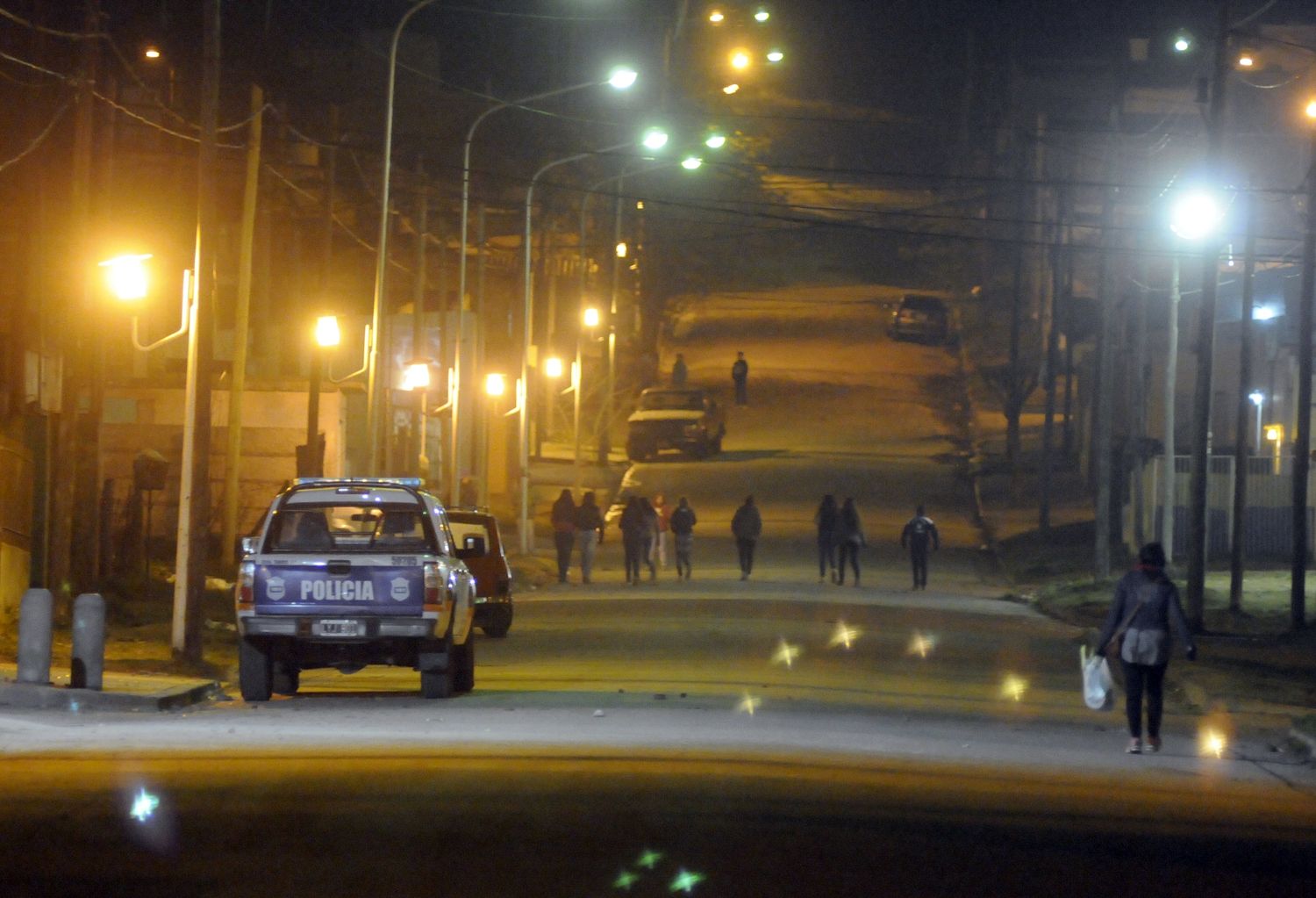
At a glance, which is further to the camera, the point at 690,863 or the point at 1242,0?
the point at 1242,0

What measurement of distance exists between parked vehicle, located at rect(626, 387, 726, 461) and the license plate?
125 ft

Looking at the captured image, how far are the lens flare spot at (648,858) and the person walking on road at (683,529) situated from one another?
24.9m

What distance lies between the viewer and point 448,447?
47.8 m

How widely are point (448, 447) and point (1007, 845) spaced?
39107mm

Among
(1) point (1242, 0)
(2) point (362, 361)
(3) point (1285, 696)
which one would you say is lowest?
(3) point (1285, 696)

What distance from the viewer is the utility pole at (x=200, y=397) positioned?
1933 cm

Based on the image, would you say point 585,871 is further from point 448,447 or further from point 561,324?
point 561,324

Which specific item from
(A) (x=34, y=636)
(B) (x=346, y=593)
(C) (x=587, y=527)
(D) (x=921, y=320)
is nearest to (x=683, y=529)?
(C) (x=587, y=527)

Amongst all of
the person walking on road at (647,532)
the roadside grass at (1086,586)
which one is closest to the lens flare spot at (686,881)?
the roadside grass at (1086,586)

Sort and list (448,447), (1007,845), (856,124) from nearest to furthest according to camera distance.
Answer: (1007,845)
(448,447)
(856,124)

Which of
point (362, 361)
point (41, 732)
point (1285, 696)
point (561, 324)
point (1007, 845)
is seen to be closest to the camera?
point (1007, 845)

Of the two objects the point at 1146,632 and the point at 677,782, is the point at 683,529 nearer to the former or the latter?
the point at 1146,632

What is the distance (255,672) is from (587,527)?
1736 centimetres

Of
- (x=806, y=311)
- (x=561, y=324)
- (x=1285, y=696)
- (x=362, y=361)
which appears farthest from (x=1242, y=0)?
(x=1285, y=696)
